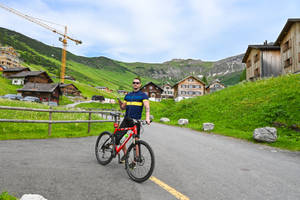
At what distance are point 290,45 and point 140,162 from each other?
29.6m

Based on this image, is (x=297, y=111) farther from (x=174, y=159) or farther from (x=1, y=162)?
(x=1, y=162)

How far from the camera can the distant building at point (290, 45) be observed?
76.4 ft

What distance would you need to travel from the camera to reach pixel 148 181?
162 inches

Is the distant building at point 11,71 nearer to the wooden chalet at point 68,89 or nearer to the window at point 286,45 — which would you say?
the wooden chalet at point 68,89

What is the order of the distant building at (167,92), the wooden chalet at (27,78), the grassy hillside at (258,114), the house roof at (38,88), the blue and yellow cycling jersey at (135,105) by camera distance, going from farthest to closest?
the distant building at (167,92)
the wooden chalet at (27,78)
the house roof at (38,88)
the grassy hillside at (258,114)
the blue and yellow cycling jersey at (135,105)

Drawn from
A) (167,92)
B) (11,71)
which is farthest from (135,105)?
(167,92)

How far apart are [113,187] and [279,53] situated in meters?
35.2

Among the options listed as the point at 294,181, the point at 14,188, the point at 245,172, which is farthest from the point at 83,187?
the point at 294,181

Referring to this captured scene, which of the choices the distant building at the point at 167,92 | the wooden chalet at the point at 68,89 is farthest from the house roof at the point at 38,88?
the distant building at the point at 167,92

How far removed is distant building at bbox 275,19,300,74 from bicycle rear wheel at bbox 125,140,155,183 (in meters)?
26.7

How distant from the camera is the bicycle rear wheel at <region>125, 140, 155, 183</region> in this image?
3998 millimetres

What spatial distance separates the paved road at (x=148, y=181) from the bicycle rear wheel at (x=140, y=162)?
0.18 meters

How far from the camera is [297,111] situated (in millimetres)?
11430

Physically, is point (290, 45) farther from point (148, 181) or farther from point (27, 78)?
point (27, 78)
